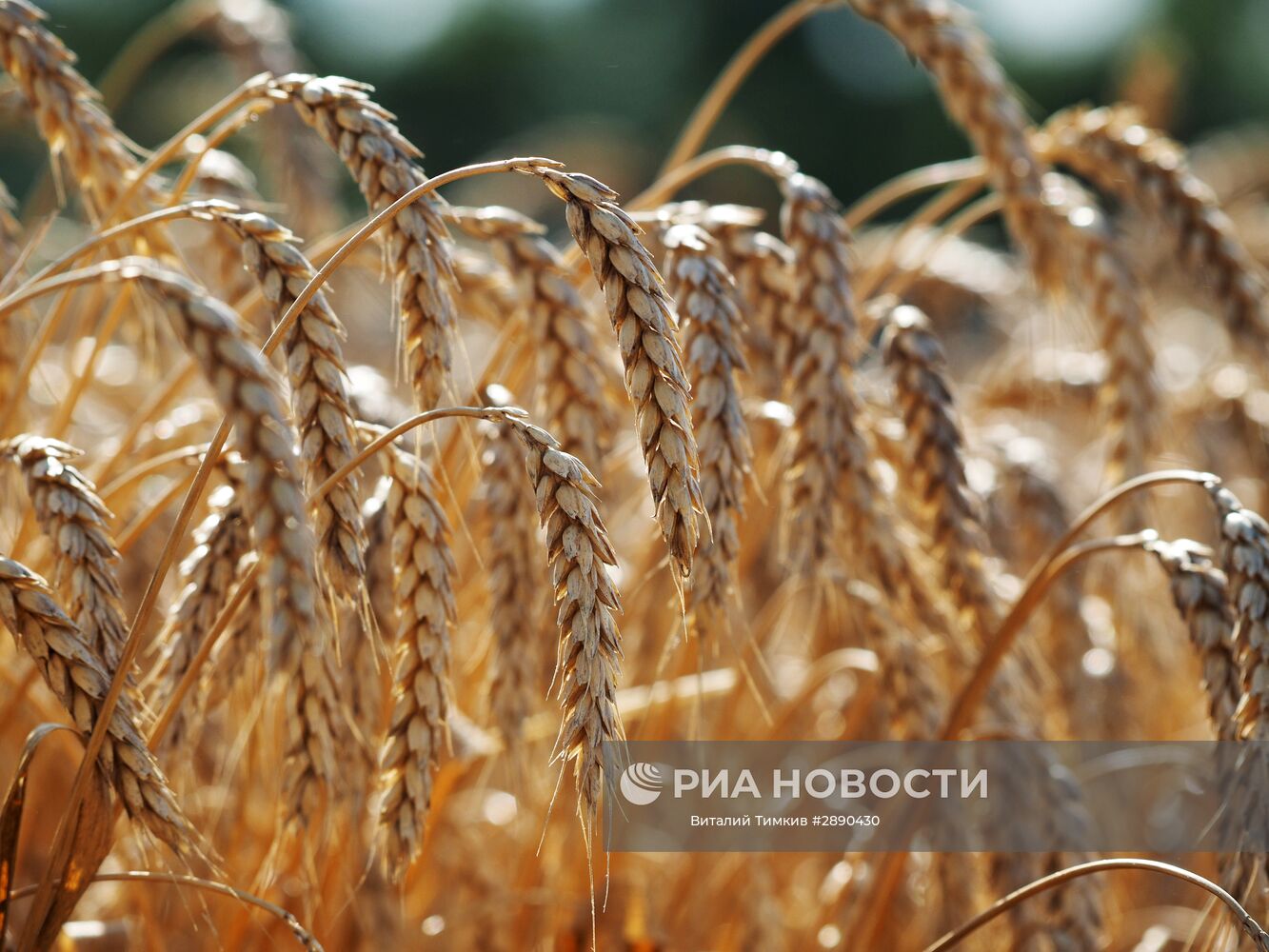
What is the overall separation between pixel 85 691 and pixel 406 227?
1.44ft

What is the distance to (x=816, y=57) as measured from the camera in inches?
741

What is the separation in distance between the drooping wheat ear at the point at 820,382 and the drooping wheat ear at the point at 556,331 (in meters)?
0.22

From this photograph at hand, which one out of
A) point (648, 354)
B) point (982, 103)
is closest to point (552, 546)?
point (648, 354)

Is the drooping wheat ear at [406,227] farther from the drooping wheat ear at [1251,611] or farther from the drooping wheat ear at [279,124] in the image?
the drooping wheat ear at [279,124]

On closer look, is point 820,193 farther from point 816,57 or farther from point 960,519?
point 816,57

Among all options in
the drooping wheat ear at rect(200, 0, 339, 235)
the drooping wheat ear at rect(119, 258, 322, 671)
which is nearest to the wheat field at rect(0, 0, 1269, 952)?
the drooping wheat ear at rect(119, 258, 322, 671)

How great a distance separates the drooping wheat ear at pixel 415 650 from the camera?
35.2 inches

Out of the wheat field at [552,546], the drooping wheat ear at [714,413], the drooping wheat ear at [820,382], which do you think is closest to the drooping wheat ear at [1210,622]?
the wheat field at [552,546]

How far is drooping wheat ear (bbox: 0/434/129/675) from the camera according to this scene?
863mm

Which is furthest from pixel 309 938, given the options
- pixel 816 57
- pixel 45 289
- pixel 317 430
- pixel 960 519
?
pixel 816 57

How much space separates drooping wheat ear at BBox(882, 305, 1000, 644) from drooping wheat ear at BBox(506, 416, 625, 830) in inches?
22.1

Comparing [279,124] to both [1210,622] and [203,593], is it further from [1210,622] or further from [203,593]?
[1210,622]

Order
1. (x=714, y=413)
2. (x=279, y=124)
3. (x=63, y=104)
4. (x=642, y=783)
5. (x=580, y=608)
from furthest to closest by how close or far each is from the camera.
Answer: (x=279, y=124), (x=642, y=783), (x=63, y=104), (x=714, y=413), (x=580, y=608)

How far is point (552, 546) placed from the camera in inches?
32.3
